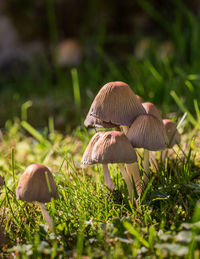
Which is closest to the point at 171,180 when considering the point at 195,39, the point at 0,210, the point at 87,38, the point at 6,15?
the point at 0,210

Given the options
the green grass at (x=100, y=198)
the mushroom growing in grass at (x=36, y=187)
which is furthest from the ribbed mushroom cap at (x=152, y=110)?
the mushroom growing in grass at (x=36, y=187)

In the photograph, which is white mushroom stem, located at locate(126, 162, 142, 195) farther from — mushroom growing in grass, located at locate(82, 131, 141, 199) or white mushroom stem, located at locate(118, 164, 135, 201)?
mushroom growing in grass, located at locate(82, 131, 141, 199)

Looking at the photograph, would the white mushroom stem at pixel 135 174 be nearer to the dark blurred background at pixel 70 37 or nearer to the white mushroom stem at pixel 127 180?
the white mushroom stem at pixel 127 180

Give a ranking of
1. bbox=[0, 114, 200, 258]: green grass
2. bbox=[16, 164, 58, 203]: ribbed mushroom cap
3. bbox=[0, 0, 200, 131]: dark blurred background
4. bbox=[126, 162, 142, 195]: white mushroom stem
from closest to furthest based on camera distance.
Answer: bbox=[0, 114, 200, 258]: green grass
bbox=[16, 164, 58, 203]: ribbed mushroom cap
bbox=[126, 162, 142, 195]: white mushroom stem
bbox=[0, 0, 200, 131]: dark blurred background

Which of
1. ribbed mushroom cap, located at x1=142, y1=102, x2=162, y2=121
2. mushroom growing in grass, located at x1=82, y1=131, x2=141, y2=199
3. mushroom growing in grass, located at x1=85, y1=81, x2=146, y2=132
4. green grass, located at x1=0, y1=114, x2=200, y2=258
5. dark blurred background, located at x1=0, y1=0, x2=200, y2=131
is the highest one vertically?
dark blurred background, located at x1=0, y1=0, x2=200, y2=131

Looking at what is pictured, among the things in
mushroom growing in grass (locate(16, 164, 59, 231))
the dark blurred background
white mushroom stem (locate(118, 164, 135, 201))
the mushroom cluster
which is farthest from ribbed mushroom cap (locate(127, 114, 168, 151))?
the dark blurred background

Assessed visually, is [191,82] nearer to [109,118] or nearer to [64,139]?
[64,139]

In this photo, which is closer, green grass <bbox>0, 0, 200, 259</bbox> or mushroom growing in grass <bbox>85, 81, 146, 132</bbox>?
green grass <bbox>0, 0, 200, 259</bbox>
